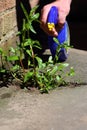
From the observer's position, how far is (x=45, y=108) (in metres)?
1.66

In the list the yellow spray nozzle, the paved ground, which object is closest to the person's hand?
the yellow spray nozzle

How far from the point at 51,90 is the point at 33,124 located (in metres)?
0.37

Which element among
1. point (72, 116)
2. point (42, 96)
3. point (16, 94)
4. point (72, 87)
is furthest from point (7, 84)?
point (72, 116)

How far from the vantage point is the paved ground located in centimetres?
151

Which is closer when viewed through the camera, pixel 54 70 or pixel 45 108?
pixel 45 108

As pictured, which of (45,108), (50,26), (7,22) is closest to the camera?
(45,108)

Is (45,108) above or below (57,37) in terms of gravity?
below

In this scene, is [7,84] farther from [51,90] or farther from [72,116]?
[72,116]

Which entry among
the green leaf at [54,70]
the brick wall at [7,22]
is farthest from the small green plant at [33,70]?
the brick wall at [7,22]

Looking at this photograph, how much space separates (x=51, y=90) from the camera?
186 cm

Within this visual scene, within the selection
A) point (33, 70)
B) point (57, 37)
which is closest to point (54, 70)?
point (33, 70)

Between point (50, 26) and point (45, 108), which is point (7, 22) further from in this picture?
point (45, 108)

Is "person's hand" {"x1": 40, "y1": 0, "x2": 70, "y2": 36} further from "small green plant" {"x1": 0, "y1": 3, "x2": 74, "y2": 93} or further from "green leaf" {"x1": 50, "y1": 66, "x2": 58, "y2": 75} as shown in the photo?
"green leaf" {"x1": 50, "y1": 66, "x2": 58, "y2": 75}

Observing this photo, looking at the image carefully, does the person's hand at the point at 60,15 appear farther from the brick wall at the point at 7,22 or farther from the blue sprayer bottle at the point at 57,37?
the brick wall at the point at 7,22
